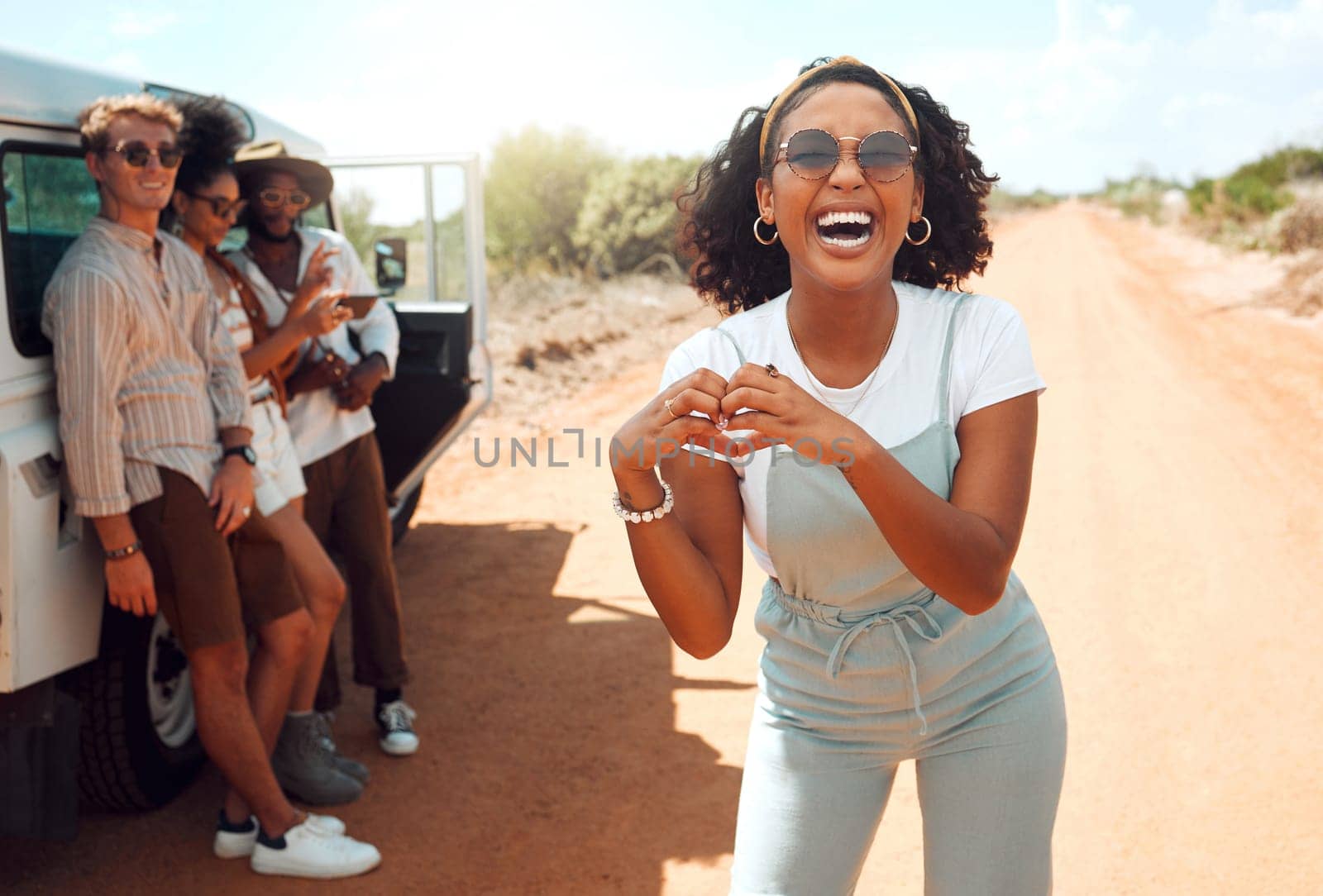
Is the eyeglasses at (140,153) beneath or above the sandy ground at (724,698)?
above

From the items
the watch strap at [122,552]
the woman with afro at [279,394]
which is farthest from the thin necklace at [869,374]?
the woman with afro at [279,394]

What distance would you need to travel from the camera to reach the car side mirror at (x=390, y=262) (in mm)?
5234

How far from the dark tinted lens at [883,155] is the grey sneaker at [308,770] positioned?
281cm

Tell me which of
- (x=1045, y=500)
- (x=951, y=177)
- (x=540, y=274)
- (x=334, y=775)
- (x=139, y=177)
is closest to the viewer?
(x=951, y=177)

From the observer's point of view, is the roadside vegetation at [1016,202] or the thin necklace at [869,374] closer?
the thin necklace at [869,374]

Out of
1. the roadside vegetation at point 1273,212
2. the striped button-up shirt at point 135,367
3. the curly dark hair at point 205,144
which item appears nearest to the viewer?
the striped button-up shirt at point 135,367

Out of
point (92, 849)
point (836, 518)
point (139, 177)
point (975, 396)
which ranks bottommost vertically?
point (92, 849)

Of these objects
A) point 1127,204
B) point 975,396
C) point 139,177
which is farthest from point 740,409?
point 1127,204

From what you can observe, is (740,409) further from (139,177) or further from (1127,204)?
(1127,204)

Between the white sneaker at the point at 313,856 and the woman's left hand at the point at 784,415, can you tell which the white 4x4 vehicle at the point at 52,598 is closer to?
the white sneaker at the point at 313,856

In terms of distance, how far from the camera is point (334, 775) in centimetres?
381

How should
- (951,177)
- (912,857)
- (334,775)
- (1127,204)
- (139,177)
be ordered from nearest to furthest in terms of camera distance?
(951,177) → (139,177) → (912,857) → (334,775) → (1127,204)

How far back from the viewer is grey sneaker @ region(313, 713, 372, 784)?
387 cm

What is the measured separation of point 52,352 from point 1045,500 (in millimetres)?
5542
